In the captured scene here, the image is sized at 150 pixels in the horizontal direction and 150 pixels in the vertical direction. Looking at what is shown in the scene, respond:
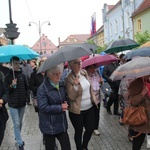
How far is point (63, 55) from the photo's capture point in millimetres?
3830

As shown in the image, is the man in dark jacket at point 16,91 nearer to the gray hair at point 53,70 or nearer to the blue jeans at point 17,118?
the blue jeans at point 17,118

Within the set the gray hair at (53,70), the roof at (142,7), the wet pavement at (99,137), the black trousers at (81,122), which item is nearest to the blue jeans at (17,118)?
the wet pavement at (99,137)

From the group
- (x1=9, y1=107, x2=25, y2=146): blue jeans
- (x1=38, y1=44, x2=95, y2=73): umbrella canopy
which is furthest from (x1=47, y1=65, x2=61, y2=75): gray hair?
(x1=9, y1=107, x2=25, y2=146): blue jeans

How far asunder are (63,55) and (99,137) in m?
2.87

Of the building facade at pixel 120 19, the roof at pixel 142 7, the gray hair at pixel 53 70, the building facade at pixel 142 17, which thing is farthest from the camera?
the building facade at pixel 120 19

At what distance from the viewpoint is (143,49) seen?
6.30 m

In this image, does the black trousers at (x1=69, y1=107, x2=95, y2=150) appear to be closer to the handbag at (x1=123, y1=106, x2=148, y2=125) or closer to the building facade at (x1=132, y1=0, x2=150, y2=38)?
the handbag at (x1=123, y1=106, x2=148, y2=125)

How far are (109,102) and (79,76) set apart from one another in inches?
152

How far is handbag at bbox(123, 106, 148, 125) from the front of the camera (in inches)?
156

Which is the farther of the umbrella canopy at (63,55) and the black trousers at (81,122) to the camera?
the black trousers at (81,122)

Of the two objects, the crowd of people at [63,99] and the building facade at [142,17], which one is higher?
the building facade at [142,17]

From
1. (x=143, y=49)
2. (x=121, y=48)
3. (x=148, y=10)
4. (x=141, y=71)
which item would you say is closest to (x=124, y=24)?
(x=148, y=10)

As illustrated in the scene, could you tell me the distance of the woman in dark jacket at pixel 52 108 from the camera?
3.77 meters

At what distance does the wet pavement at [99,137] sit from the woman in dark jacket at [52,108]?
5.68 ft
